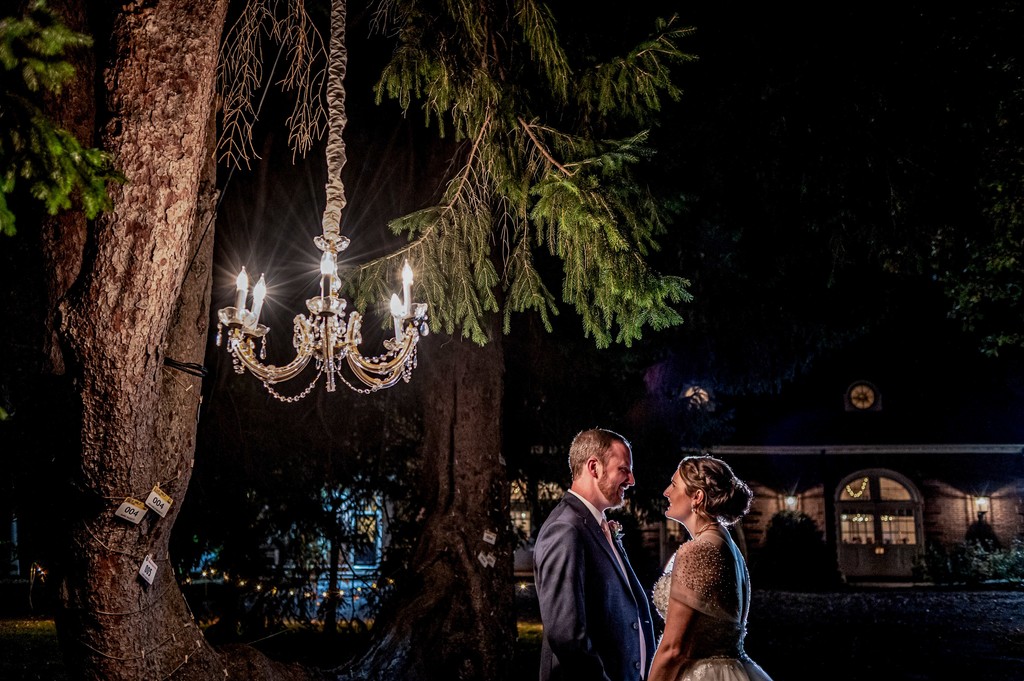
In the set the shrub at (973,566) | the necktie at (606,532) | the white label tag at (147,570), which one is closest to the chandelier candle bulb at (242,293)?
the white label tag at (147,570)

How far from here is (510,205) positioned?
23.9ft

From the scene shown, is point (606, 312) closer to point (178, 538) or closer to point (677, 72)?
point (677, 72)

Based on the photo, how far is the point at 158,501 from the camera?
479 centimetres

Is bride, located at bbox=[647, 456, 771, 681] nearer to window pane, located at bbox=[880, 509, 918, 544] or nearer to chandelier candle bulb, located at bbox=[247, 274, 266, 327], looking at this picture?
chandelier candle bulb, located at bbox=[247, 274, 266, 327]

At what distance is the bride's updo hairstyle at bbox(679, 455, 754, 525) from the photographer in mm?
3801

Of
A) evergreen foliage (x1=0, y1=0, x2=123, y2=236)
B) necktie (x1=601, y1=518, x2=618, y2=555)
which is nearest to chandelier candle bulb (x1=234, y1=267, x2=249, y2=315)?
evergreen foliage (x1=0, y1=0, x2=123, y2=236)

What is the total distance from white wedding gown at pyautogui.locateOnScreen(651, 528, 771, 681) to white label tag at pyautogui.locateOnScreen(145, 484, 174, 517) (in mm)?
3063

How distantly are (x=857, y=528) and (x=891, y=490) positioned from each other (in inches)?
73.6

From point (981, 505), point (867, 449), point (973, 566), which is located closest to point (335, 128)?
point (973, 566)

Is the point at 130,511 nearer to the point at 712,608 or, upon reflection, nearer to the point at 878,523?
the point at 712,608

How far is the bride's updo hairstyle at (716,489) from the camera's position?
3801 millimetres

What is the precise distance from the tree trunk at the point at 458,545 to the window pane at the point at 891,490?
2318 centimetres

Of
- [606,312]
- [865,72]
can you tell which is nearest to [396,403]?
[606,312]

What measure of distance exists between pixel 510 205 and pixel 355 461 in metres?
5.88
